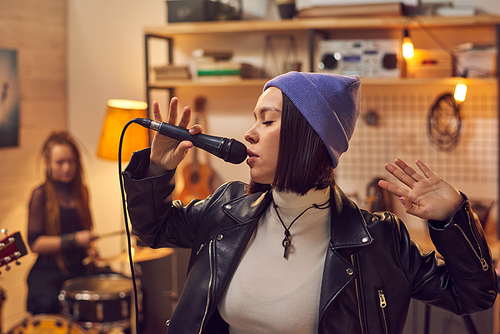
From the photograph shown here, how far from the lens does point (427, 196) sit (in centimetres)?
114

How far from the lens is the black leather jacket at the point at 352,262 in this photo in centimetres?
117

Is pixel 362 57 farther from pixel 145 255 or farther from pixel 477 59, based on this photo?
pixel 145 255

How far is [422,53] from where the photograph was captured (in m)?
2.72

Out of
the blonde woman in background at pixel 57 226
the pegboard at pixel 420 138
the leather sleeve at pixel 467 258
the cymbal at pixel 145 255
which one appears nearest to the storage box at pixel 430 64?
the pegboard at pixel 420 138

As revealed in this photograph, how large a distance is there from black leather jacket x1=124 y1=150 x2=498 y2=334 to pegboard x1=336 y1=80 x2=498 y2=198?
5.98 feet

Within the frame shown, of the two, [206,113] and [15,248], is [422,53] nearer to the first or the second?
[206,113]

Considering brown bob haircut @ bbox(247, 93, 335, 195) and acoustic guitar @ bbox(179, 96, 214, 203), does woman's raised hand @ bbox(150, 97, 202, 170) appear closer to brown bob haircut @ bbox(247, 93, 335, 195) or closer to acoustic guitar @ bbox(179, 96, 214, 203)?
brown bob haircut @ bbox(247, 93, 335, 195)

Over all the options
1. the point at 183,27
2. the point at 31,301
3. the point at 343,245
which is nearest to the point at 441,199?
the point at 343,245

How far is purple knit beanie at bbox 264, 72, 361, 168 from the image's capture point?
117 centimetres

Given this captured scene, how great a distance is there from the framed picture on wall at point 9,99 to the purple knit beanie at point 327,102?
7.87 feet

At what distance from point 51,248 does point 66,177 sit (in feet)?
1.36

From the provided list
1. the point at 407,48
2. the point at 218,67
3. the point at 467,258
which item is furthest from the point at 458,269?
the point at 218,67

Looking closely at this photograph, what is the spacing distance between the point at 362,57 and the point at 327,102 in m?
1.68

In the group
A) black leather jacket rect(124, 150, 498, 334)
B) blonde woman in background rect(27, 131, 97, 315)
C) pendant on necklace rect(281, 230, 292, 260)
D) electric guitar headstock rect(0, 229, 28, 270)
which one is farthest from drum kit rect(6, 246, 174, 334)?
pendant on necklace rect(281, 230, 292, 260)
